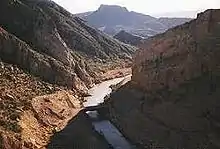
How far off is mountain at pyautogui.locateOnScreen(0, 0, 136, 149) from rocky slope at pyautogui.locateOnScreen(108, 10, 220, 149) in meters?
5.71

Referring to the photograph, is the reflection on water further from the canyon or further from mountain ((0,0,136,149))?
mountain ((0,0,136,149))

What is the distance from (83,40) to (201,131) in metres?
69.3

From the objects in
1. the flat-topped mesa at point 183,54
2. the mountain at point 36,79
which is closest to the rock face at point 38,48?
the mountain at point 36,79

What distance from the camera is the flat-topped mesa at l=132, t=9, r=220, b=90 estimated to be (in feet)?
154

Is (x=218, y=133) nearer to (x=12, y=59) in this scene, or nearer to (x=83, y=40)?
(x=12, y=59)

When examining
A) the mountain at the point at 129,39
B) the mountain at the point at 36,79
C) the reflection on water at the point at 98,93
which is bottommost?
the mountain at the point at 129,39

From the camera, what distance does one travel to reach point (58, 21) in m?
102

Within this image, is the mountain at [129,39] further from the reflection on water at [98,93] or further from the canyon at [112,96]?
the canyon at [112,96]

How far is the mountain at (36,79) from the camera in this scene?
49875 millimetres

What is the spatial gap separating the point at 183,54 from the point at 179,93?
4545mm

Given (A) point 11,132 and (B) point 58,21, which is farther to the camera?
(B) point 58,21

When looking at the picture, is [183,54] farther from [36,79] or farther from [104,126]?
[36,79]

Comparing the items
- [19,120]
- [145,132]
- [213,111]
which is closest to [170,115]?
[145,132]

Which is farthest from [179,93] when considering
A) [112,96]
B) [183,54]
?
[112,96]
